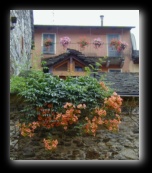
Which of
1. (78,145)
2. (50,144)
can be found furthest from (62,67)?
(50,144)

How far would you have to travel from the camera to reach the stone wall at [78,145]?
424 cm

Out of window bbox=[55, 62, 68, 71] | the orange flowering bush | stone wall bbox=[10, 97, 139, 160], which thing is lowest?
stone wall bbox=[10, 97, 139, 160]

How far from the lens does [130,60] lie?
13.4 metres

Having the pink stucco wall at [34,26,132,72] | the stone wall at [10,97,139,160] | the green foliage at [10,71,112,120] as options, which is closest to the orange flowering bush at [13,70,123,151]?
the green foliage at [10,71,112,120]

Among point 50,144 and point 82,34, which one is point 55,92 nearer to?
point 50,144

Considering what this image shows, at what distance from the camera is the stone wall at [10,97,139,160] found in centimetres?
424

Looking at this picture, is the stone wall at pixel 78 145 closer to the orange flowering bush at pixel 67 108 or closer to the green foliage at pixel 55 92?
the orange flowering bush at pixel 67 108

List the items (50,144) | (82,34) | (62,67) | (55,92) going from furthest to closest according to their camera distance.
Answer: (82,34) < (62,67) < (55,92) < (50,144)

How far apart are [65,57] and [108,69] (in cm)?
508

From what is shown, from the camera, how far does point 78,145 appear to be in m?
4.32

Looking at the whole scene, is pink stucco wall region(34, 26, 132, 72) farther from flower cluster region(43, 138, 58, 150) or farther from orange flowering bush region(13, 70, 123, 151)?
flower cluster region(43, 138, 58, 150)
